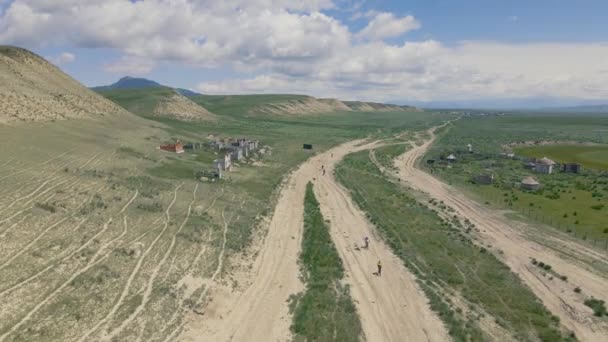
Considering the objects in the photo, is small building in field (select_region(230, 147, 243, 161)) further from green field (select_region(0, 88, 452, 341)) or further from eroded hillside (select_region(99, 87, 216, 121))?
eroded hillside (select_region(99, 87, 216, 121))

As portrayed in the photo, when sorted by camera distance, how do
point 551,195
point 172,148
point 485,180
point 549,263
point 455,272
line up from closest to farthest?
point 455,272, point 549,263, point 551,195, point 485,180, point 172,148

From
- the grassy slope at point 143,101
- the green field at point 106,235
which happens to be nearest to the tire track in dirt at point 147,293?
the green field at point 106,235

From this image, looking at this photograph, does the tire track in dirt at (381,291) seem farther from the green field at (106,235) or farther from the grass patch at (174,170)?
the grass patch at (174,170)

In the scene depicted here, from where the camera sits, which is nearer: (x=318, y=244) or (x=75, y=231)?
(x=75, y=231)

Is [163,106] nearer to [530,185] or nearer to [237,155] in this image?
[237,155]

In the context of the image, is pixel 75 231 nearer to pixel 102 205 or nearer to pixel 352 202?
pixel 102 205

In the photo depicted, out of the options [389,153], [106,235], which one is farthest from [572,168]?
[106,235]

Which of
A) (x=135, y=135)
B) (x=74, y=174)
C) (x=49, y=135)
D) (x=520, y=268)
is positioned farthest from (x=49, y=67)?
(x=520, y=268)
